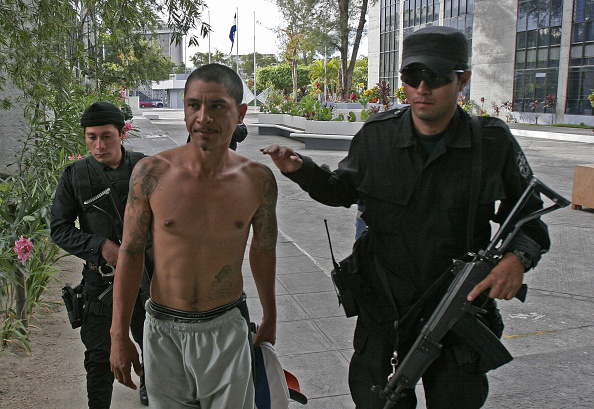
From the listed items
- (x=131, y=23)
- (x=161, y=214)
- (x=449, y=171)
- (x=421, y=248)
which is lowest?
(x=421, y=248)

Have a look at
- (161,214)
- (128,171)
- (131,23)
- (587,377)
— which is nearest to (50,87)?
(131,23)

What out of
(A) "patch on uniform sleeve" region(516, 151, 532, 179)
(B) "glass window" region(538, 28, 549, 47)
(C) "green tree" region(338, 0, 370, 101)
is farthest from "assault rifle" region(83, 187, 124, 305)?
(B) "glass window" region(538, 28, 549, 47)

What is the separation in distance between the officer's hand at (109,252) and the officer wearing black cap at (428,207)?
109 cm

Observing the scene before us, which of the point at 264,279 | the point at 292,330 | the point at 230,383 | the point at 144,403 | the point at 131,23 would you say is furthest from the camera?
the point at 131,23

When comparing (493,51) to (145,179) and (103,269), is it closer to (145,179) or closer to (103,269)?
(103,269)

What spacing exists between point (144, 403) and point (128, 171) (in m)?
1.39

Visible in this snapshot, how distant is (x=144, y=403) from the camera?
349cm

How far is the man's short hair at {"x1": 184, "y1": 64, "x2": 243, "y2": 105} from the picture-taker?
6.99ft

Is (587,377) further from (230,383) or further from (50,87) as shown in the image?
(50,87)

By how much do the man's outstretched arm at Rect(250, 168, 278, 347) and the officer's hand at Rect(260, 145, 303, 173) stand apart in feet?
0.21

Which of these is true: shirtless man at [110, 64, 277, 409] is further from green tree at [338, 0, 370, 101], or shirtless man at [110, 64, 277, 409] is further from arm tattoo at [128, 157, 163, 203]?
green tree at [338, 0, 370, 101]

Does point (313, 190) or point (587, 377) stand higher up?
point (313, 190)

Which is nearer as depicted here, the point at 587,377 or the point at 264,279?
the point at 264,279

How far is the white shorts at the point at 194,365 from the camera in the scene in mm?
2066
